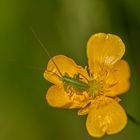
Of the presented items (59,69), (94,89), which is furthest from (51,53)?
(94,89)

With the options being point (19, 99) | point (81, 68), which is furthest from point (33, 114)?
point (81, 68)

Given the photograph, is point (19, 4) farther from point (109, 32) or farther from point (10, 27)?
point (109, 32)

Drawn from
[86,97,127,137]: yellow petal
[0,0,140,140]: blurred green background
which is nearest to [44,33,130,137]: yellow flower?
[86,97,127,137]: yellow petal

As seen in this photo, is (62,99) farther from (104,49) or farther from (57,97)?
(104,49)

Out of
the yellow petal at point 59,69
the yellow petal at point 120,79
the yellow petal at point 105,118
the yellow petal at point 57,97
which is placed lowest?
the yellow petal at point 105,118

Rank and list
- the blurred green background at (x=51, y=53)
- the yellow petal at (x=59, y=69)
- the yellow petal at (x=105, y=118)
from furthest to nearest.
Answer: the blurred green background at (x=51, y=53) < the yellow petal at (x=59, y=69) < the yellow petal at (x=105, y=118)

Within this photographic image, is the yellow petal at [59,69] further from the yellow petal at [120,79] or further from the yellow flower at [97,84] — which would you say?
the yellow petal at [120,79]

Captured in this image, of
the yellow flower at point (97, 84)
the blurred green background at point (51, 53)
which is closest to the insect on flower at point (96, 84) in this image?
the yellow flower at point (97, 84)
